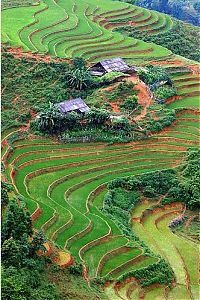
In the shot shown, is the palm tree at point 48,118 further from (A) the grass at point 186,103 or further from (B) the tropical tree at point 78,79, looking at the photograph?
(A) the grass at point 186,103

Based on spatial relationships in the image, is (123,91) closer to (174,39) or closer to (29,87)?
(29,87)

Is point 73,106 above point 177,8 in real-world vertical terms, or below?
above

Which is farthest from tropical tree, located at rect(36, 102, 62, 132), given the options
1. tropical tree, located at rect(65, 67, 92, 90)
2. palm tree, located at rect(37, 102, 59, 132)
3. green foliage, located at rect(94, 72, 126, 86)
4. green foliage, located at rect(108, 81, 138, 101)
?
green foliage, located at rect(94, 72, 126, 86)

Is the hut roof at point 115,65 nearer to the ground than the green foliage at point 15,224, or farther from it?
farther from it

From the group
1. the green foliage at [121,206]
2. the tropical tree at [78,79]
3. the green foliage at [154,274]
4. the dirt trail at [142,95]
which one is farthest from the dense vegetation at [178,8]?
the green foliage at [154,274]

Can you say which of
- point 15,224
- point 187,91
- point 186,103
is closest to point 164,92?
point 186,103

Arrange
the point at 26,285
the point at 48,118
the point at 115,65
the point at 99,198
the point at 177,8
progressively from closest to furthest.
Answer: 1. the point at 26,285
2. the point at 99,198
3. the point at 48,118
4. the point at 115,65
5. the point at 177,8

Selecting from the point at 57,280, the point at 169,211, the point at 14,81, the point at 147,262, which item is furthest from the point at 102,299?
the point at 14,81
